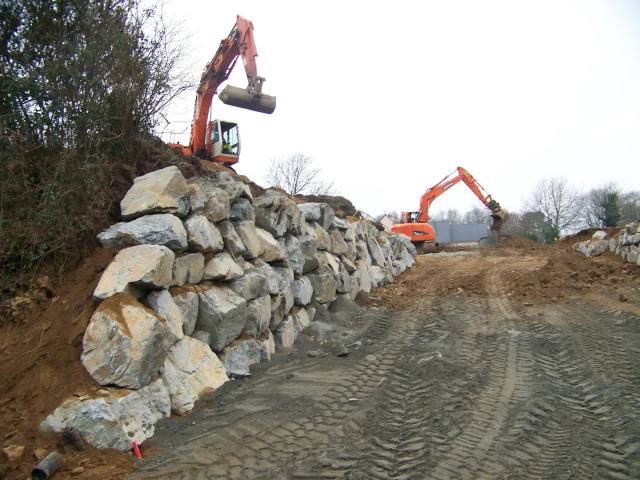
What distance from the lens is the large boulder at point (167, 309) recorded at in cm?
448

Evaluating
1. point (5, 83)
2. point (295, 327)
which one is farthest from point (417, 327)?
point (5, 83)

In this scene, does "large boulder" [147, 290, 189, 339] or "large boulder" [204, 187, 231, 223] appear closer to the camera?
"large boulder" [147, 290, 189, 339]

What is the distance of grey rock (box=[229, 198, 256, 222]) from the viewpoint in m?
6.64

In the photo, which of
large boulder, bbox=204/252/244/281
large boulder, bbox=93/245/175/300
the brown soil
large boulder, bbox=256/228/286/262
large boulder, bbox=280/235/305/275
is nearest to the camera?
the brown soil

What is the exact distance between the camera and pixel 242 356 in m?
5.49

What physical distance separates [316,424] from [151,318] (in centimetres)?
182

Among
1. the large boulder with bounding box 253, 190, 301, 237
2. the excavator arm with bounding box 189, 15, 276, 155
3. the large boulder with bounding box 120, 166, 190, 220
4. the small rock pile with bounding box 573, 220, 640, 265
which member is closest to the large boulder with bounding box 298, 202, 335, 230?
the large boulder with bounding box 253, 190, 301, 237

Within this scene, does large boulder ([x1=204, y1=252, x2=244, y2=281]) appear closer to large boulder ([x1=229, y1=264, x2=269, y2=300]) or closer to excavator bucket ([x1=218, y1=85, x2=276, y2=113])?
large boulder ([x1=229, y1=264, x2=269, y2=300])

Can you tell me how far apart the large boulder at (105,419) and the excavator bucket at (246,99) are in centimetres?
818

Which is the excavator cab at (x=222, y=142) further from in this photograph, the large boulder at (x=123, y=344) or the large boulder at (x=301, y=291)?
the large boulder at (x=123, y=344)

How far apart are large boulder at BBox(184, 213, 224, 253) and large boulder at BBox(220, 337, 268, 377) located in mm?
1229

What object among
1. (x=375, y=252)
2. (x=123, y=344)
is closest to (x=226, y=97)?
(x=375, y=252)

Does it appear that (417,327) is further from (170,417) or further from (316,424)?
(170,417)

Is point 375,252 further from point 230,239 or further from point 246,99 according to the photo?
point 230,239
